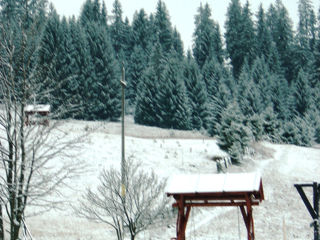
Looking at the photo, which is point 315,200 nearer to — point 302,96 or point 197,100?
point 197,100

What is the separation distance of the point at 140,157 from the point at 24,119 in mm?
20230

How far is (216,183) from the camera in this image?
14.7 meters

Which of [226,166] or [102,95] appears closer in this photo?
[226,166]

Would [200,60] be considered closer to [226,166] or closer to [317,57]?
[317,57]

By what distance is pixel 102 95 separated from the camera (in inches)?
2530

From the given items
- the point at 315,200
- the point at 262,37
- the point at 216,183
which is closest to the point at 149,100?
the point at 262,37

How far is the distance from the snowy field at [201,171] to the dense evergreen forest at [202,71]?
2.87 meters

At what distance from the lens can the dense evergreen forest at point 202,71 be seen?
5606 cm

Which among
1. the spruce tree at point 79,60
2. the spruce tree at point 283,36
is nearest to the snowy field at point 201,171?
the spruce tree at point 79,60

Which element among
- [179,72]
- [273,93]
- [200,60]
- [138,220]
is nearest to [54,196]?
[138,220]

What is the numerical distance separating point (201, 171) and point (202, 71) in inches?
1866

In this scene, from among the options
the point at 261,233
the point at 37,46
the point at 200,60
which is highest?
the point at 200,60

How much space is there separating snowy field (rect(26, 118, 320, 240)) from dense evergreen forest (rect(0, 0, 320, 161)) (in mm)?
2869

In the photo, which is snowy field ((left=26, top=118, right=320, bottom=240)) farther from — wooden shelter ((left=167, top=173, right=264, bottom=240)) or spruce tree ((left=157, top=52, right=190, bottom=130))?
spruce tree ((left=157, top=52, right=190, bottom=130))
